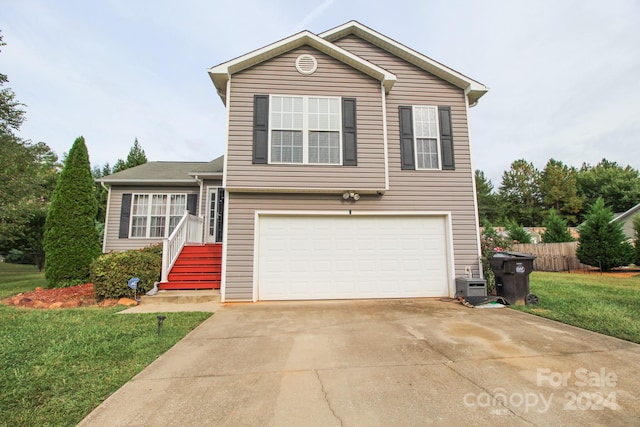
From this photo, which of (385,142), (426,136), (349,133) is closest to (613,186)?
(426,136)

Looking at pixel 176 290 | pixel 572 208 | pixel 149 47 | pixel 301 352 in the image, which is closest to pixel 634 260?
pixel 301 352

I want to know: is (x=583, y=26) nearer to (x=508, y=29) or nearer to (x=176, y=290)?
(x=508, y=29)

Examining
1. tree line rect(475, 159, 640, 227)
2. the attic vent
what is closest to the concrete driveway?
the attic vent

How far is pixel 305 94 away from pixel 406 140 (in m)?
2.93

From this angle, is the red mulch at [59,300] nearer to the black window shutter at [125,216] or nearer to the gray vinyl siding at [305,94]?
the black window shutter at [125,216]

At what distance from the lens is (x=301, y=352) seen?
12.0ft

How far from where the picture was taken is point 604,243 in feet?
43.1

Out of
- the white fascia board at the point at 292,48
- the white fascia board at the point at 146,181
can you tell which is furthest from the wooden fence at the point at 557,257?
the white fascia board at the point at 146,181

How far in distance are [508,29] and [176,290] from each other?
12554mm

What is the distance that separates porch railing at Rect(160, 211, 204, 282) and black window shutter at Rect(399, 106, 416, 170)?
6492 mm

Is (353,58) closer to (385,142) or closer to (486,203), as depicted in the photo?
(385,142)

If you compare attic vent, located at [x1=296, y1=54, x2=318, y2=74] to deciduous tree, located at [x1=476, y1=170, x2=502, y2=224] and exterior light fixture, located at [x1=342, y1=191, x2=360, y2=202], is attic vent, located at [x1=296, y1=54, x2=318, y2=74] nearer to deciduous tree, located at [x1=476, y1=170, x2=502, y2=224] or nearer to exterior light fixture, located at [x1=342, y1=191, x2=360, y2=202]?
exterior light fixture, located at [x1=342, y1=191, x2=360, y2=202]

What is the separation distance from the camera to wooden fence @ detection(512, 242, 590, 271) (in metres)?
14.7

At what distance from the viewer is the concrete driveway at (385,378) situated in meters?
2.23
